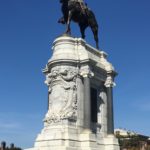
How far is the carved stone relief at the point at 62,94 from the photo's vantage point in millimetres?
23766

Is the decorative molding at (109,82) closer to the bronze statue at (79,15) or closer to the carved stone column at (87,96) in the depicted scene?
the carved stone column at (87,96)

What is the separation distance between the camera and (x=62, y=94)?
24.4 m

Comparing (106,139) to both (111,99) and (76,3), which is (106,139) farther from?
(76,3)

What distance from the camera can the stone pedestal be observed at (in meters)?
22.9

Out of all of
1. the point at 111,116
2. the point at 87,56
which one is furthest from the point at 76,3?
the point at 111,116

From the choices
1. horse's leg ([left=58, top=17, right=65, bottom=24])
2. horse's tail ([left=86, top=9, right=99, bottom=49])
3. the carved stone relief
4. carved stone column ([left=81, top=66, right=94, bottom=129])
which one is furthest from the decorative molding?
horse's leg ([left=58, top=17, right=65, bottom=24])

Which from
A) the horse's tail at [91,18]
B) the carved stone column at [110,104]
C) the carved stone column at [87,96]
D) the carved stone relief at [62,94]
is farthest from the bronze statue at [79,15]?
the carved stone column at [87,96]

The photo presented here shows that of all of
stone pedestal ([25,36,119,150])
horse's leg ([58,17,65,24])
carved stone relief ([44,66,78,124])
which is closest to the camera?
stone pedestal ([25,36,119,150])

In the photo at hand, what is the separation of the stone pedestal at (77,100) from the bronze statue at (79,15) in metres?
2.27

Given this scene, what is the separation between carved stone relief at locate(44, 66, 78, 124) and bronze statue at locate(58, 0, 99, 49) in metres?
4.05

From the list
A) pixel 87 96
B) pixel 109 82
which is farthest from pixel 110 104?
pixel 87 96

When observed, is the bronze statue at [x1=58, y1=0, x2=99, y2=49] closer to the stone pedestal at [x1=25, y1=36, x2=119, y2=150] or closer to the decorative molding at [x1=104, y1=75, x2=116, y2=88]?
the stone pedestal at [x1=25, y1=36, x2=119, y2=150]

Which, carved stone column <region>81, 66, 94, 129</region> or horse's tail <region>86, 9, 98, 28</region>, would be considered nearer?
carved stone column <region>81, 66, 94, 129</region>

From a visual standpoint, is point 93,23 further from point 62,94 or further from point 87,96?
point 62,94
